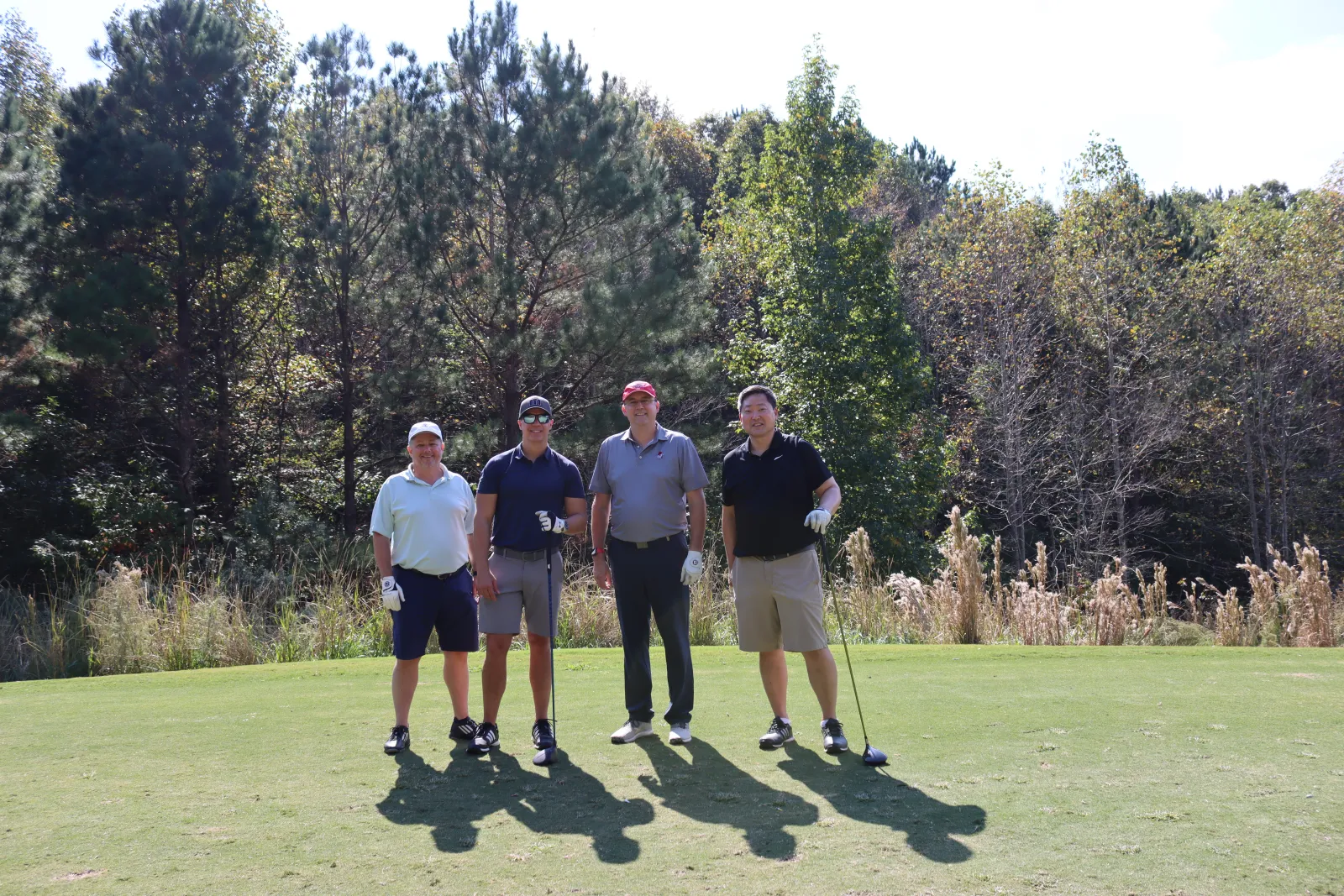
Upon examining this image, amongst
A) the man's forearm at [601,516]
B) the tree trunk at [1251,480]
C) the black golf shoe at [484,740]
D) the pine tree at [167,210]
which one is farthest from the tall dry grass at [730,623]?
the tree trunk at [1251,480]

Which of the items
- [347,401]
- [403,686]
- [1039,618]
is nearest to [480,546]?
[403,686]

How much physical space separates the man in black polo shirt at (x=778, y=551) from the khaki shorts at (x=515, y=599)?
0.94 m

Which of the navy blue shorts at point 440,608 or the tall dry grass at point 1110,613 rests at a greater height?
the navy blue shorts at point 440,608

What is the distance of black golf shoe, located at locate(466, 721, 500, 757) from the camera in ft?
16.1

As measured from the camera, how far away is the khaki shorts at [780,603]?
4930mm

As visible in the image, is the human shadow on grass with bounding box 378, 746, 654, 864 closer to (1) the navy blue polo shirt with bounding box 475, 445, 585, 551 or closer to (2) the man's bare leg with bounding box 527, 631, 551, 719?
(2) the man's bare leg with bounding box 527, 631, 551, 719

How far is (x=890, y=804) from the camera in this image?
12.7 feet

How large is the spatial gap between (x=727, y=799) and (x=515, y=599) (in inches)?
65.6

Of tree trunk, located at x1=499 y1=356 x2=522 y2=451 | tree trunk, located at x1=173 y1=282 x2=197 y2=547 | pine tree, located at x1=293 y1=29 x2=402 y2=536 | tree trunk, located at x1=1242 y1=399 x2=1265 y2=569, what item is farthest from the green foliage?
tree trunk, located at x1=173 y1=282 x2=197 y2=547

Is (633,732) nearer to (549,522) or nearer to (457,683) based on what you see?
(457,683)

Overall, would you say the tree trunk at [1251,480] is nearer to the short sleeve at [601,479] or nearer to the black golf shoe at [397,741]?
the short sleeve at [601,479]

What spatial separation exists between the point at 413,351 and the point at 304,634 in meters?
10.9

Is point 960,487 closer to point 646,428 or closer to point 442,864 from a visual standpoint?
point 646,428

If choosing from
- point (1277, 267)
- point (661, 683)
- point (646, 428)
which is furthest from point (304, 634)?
point (1277, 267)
